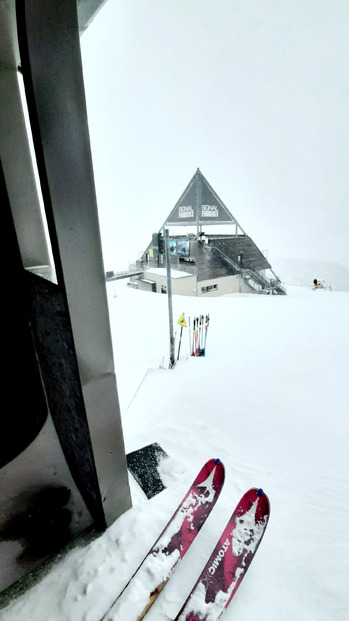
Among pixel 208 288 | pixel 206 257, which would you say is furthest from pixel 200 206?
pixel 208 288

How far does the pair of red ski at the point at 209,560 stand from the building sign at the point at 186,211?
20636 millimetres

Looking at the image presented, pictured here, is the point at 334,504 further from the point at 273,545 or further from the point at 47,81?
the point at 47,81

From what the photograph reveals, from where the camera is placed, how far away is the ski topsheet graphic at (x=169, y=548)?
1650mm

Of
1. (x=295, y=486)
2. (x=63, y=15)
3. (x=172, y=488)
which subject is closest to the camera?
(x=63, y=15)

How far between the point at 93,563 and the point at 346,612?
181 centimetres

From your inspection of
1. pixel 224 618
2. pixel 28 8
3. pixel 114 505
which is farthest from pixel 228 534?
pixel 28 8

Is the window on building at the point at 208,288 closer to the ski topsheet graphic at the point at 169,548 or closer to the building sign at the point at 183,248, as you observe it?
the building sign at the point at 183,248

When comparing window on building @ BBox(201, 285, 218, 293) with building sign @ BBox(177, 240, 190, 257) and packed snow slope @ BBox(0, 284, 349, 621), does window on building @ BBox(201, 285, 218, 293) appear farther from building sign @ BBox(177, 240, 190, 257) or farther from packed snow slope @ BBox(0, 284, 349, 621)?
packed snow slope @ BBox(0, 284, 349, 621)

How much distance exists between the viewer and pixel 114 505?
2104 mm

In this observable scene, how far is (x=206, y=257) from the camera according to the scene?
19047 millimetres

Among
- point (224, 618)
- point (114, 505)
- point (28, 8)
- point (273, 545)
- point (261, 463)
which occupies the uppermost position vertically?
point (28, 8)

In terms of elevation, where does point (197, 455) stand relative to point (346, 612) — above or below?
Result: below

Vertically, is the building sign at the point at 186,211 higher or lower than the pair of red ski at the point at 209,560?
higher

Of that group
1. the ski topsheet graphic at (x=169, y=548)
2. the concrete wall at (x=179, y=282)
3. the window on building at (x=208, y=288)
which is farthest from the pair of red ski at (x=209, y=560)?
the window on building at (x=208, y=288)
